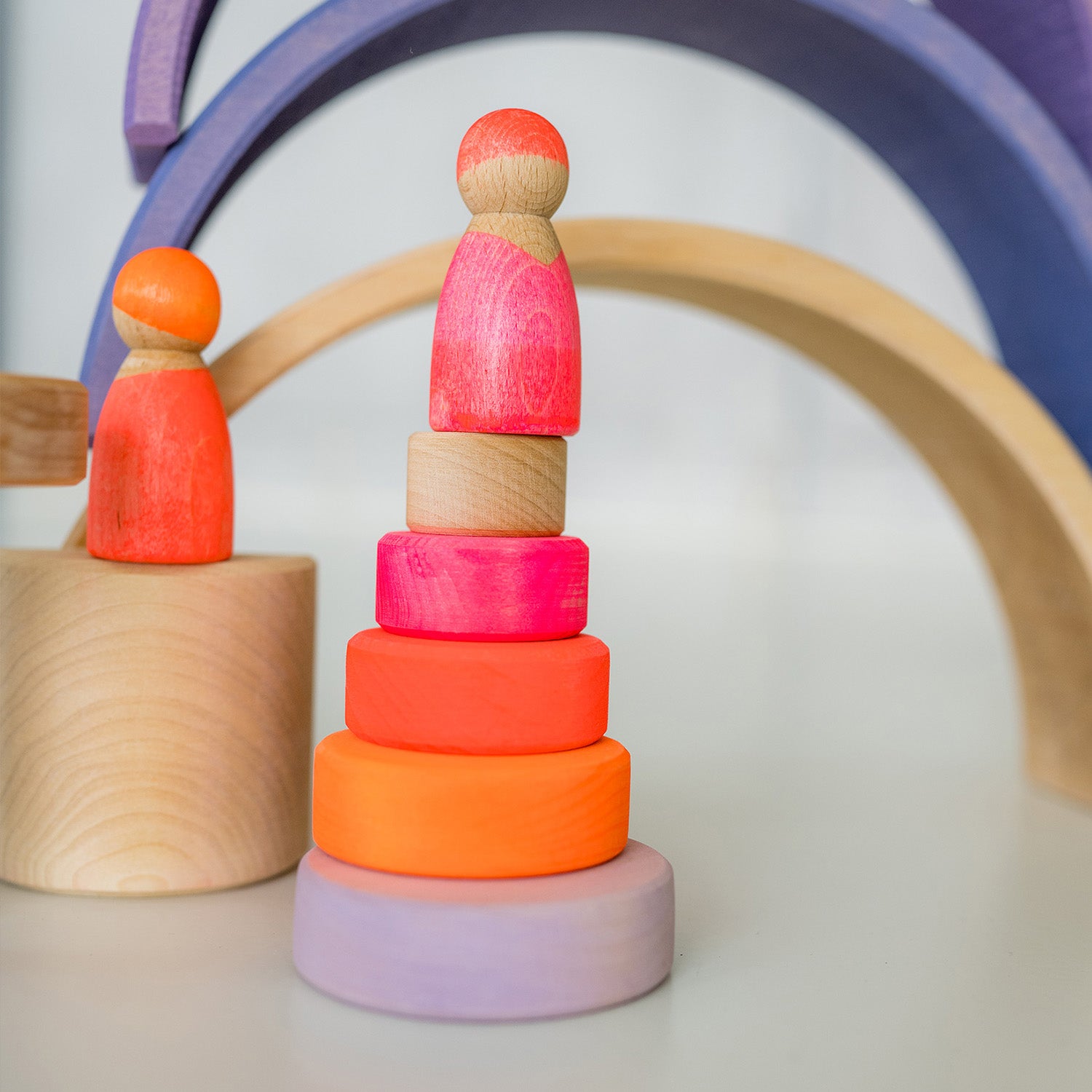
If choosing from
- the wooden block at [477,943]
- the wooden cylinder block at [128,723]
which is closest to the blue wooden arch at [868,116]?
the wooden cylinder block at [128,723]

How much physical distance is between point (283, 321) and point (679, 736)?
Answer: 32.7 inches

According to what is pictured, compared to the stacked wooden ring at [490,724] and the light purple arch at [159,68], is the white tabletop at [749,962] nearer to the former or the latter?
the stacked wooden ring at [490,724]

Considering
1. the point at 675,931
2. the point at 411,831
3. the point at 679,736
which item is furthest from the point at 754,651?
the point at 411,831

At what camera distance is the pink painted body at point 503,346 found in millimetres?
966

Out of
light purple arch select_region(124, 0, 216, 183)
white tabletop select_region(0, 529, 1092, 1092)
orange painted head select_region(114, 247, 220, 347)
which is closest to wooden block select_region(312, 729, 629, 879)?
white tabletop select_region(0, 529, 1092, 1092)

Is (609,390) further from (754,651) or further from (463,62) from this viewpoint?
(754,651)

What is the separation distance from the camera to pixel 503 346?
3.16ft

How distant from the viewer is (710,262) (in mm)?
1339

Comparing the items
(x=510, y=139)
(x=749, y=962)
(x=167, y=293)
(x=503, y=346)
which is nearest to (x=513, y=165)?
(x=510, y=139)

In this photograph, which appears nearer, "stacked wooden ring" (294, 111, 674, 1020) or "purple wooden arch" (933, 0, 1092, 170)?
"stacked wooden ring" (294, 111, 674, 1020)

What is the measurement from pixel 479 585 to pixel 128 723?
13.9 inches

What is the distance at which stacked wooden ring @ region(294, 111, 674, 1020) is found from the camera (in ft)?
2.90

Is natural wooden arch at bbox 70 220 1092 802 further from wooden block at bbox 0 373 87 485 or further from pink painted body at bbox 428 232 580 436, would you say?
wooden block at bbox 0 373 87 485

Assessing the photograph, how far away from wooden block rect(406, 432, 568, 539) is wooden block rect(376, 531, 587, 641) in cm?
1
